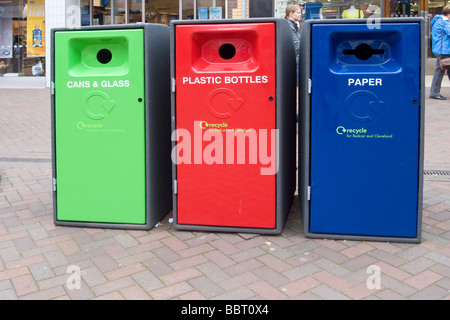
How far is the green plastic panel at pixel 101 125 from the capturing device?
12.4ft

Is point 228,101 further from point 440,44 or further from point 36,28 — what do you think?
point 36,28

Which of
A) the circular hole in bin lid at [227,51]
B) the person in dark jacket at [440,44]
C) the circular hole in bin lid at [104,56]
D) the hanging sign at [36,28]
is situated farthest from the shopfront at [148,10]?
the circular hole in bin lid at [227,51]

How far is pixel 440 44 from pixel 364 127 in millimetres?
7687

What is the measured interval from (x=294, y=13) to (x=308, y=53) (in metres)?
2.91

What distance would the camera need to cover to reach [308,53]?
11.6ft

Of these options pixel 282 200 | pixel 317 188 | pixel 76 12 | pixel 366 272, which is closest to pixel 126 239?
pixel 282 200

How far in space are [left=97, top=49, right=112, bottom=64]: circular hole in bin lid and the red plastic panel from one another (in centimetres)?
56

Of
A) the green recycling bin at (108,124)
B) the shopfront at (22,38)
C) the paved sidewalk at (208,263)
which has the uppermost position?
the shopfront at (22,38)

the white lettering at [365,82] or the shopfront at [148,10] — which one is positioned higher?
the shopfront at [148,10]

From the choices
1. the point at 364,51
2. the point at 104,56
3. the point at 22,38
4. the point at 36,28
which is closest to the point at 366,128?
the point at 364,51

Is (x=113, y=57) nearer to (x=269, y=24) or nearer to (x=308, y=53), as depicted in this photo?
(x=269, y=24)

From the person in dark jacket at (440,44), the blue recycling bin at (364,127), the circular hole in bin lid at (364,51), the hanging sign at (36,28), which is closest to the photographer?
the blue recycling bin at (364,127)

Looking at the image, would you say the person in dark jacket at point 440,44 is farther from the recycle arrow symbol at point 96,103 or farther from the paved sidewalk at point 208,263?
the recycle arrow symbol at point 96,103
